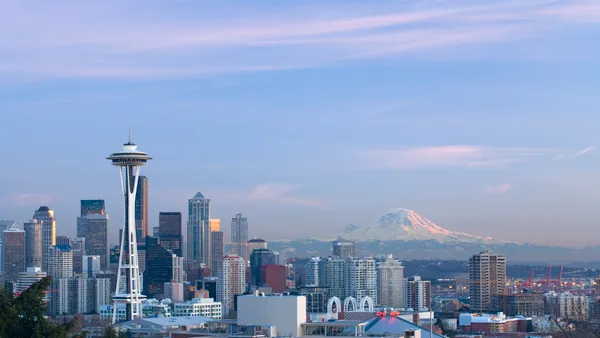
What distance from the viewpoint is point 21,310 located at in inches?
1203

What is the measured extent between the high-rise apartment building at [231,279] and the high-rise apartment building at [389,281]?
20490mm

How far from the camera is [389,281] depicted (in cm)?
18375

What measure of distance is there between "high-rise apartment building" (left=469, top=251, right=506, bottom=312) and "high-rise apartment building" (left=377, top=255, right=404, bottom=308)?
10.7 m

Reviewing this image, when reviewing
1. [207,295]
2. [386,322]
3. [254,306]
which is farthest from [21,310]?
[207,295]

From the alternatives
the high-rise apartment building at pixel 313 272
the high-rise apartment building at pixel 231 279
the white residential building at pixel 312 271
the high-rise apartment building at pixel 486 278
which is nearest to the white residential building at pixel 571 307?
the high-rise apartment building at pixel 486 278

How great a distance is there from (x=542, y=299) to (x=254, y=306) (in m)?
111

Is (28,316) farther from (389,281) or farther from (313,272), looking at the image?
(313,272)

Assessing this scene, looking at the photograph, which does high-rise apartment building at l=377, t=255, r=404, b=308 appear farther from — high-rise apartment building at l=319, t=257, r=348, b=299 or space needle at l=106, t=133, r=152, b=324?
space needle at l=106, t=133, r=152, b=324

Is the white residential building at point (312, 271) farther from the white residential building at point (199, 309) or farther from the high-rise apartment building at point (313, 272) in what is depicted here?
the white residential building at point (199, 309)

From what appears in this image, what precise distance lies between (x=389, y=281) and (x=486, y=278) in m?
15.4

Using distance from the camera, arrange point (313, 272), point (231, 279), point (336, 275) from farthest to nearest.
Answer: point (313, 272), point (336, 275), point (231, 279)

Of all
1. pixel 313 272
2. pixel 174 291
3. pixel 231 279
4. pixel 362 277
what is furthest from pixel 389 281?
pixel 174 291

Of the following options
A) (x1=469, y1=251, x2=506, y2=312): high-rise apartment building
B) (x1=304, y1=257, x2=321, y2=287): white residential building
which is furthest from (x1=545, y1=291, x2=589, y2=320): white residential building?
(x1=304, y1=257, x2=321, y2=287): white residential building

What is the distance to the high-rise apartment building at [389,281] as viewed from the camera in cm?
17762
